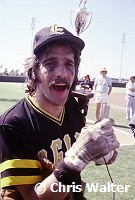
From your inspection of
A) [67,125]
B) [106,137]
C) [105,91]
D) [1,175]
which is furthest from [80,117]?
[105,91]

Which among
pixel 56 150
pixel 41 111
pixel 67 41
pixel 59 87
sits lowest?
pixel 56 150

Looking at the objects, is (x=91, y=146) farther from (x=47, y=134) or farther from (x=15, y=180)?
(x=15, y=180)

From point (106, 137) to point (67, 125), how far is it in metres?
0.55

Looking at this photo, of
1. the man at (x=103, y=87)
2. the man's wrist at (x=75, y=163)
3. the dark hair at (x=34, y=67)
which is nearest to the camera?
the man's wrist at (x=75, y=163)

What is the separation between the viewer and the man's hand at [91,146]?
6.06 ft

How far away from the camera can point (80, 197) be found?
8.27 ft

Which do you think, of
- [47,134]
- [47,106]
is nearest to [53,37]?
[47,106]

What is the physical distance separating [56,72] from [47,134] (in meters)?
0.43

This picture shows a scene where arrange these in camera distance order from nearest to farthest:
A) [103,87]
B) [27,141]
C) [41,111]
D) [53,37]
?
[27,141] → [53,37] → [41,111] → [103,87]

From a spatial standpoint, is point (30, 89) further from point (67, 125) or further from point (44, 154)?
point (44, 154)

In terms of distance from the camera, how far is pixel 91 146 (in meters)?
1.85

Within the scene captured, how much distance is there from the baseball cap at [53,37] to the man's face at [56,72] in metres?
0.05

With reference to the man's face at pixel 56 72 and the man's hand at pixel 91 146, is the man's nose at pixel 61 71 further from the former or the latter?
the man's hand at pixel 91 146

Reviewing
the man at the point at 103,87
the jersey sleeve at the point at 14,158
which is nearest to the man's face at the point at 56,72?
the jersey sleeve at the point at 14,158
